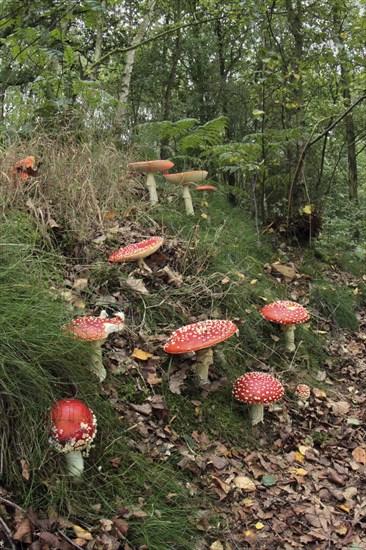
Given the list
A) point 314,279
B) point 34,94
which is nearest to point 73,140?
point 34,94

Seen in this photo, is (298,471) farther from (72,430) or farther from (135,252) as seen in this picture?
(135,252)

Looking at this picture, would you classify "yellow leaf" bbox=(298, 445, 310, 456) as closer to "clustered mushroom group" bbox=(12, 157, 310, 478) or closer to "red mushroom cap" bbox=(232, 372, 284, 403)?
"clustered mushroom group" bbox=(12, 157, 310, 478)

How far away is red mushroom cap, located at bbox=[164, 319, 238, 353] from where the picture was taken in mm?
3293

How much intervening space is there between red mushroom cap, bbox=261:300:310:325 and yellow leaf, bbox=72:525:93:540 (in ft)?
8.70

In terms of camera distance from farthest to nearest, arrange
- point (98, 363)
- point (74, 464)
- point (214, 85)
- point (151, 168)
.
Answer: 1. point (214, 85)
2. point (151, 168)
3. point (98, 363)
4. point (74, 464)

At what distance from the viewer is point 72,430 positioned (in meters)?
2.38

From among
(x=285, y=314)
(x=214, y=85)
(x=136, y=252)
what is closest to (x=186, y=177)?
(x=136, y=252)

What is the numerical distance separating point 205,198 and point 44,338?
16.1 feet

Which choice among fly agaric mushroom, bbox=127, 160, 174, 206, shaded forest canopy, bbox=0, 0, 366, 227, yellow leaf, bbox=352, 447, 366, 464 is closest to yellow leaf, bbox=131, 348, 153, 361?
yellow leaf, bbox=352, 447, 366, 464

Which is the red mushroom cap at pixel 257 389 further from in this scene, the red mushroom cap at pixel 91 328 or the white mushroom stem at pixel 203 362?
the red mushroom cap at pixel 91 328

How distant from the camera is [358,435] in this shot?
3.91m

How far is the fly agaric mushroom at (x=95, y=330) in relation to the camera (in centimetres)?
288

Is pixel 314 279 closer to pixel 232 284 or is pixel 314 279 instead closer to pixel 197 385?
pixel 232 284

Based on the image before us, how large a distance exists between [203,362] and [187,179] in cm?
306
